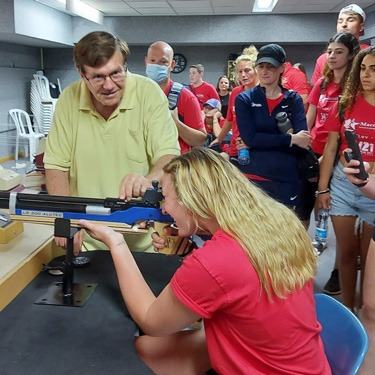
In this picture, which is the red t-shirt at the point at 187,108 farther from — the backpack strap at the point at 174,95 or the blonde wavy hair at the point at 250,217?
the blonde wavy hair at the point at 250,217

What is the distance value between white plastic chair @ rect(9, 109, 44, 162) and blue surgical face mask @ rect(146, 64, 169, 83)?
16.5 feet

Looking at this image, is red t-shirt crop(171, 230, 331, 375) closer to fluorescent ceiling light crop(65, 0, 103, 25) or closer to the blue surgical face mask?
the blue surgical face mask

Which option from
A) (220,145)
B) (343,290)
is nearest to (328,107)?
(343,290)

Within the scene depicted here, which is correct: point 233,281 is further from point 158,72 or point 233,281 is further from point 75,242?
point 158,72

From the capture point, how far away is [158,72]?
8.50 ft

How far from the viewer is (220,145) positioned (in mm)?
3918

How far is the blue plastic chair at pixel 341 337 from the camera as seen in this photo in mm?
1083

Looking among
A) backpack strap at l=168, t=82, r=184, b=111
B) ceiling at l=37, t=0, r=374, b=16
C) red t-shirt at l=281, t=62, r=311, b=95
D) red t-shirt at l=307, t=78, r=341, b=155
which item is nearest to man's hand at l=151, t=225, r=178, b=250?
backpack strap at l=168, t=82, r=184, b=111

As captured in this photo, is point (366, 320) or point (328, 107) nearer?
point (366, 320)

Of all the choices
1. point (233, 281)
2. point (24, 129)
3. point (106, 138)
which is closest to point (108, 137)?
point (106, 138)

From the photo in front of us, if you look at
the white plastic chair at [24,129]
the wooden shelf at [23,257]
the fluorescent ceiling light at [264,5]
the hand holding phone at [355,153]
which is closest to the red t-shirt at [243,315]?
the wooden shelf at [23,257]

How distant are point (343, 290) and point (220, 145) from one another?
187 cm

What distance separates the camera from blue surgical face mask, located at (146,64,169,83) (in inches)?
102

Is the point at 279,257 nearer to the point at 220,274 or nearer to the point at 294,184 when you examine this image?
the point at 220,274
